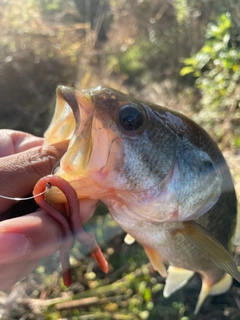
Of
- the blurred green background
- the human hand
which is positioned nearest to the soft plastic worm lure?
the human hand

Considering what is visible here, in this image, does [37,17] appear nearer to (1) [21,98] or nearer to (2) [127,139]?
(1) [21,98]

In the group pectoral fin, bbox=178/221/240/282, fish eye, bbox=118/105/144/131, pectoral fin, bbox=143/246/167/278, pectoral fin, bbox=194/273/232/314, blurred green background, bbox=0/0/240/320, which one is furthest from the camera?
blurred green background, bbox=0/0/240/320

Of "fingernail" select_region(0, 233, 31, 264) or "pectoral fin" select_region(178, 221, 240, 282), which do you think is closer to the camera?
"fingernail" select_region(0, 233, 31, 264)

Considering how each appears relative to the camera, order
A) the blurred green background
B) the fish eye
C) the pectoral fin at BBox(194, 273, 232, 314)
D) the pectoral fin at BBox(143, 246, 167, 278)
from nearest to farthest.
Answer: the fish eye → the pectoral fin at BBox(143, 246, 167, 278) → the pectoral fin at BBox(194, 273, 232, 314) → the blurred green background

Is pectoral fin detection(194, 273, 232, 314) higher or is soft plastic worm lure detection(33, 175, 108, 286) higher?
soft plastic worm lure detection(33, 175, 108, 286)

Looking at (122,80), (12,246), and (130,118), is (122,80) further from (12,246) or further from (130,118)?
(12,246)

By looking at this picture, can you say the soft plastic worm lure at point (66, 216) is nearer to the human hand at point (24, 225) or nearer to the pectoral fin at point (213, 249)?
the human hand at point (24, 225)

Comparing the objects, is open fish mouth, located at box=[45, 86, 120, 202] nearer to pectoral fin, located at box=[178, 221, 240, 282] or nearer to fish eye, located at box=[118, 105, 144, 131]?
fish eye, located at box=[118, 105, 144, 131]

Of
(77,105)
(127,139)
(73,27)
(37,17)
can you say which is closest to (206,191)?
(127,139)

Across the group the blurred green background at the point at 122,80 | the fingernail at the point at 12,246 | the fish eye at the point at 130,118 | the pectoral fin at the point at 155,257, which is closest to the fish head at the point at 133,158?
the fish eye at the point at 130,118
